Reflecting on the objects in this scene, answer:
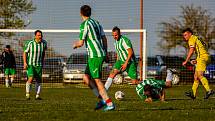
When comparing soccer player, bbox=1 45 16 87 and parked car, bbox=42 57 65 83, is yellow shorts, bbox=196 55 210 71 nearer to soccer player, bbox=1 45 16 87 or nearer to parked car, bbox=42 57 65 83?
parked car, bbox=42 57 65 83

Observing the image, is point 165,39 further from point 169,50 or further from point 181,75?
point 181,75

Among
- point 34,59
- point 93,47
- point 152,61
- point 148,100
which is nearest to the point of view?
point 93,47

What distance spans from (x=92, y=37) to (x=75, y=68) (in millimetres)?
17766

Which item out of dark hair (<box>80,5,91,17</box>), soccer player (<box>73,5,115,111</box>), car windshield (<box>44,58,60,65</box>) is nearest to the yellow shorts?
soccer player (<box>73,5,115,111</box>)

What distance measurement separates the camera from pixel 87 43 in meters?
11.4

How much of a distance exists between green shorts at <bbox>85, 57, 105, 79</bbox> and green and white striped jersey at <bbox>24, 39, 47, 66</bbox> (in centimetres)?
581

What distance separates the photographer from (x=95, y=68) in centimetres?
1118

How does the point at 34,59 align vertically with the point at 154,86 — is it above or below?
above

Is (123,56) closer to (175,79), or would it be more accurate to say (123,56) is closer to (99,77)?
(99,77)

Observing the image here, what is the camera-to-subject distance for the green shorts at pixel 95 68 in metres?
11.2

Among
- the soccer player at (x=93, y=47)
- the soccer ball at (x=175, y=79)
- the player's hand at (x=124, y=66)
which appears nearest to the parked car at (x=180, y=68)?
the soccer ball at (x=175, y=79)

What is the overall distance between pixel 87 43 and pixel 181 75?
19456 millimetres

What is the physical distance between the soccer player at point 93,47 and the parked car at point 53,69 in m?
17.7

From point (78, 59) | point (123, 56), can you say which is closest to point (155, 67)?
point (78, 59)
